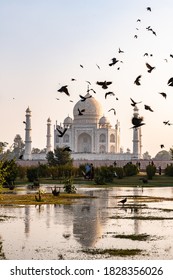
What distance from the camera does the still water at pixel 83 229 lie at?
13.6 meters

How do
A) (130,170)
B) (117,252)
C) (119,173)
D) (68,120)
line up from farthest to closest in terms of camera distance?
(68,120)
(130,170)
(119,173)
(117,252)

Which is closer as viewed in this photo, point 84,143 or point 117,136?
point 84,143

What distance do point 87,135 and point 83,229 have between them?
106123mm

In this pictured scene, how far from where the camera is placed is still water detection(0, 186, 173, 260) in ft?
44.8

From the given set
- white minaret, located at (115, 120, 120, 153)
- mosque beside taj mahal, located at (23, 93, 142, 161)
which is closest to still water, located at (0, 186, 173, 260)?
mosque beside taj mahal, located at (23, 93, 142, 161)

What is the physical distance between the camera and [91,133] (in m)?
121

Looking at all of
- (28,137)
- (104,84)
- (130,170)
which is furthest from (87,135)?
(104,84)

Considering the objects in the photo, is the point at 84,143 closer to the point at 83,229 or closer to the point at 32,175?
the point at 32,175

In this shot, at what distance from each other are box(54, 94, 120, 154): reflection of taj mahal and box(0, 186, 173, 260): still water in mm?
94656

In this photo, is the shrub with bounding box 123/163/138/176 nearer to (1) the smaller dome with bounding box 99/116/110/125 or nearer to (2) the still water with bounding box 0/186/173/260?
(2) the still water with bounding box 0/186/173/260

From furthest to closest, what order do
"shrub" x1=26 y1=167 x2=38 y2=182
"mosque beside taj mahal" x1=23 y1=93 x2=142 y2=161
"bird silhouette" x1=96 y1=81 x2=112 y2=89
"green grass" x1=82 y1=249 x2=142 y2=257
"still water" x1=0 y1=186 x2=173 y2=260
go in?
"mosque beside taj mahal" x1=23 y1=93 x2=142 y2=161 < "shrub" x1=26 y1=167 x2=38 y2=182 < "bird silhouette" x1=96 y1=81 x2=112 y2=89 < "still water" x1=0 y1=186 x2=173 y2=260 < "green grass" x1=82 y1=249 x2=142 y2=257

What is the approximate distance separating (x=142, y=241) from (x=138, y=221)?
3.96 m

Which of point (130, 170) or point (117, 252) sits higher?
point (130, 170)
